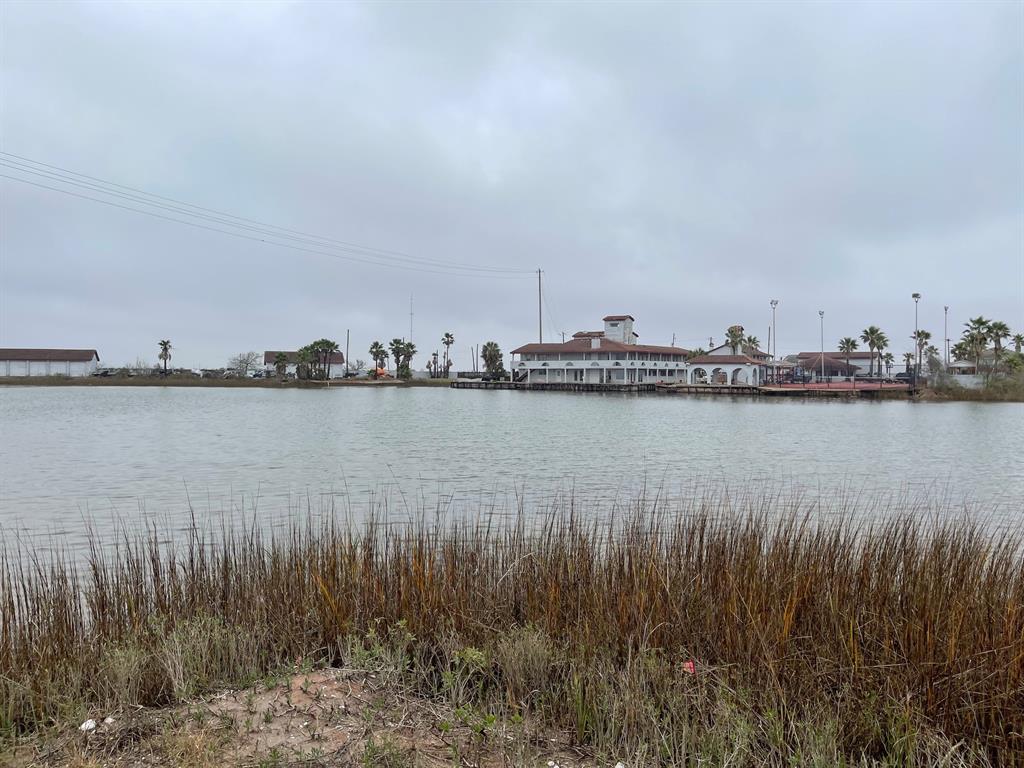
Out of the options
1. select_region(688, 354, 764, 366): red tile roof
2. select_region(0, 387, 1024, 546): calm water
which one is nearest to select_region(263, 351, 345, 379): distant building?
select_region(688, 354, 764, 366): red tile roof

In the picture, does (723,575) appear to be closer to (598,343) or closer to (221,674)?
(221,674)

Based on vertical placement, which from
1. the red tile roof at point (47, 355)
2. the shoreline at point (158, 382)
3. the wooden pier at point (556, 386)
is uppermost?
the red tile roof at point (47, 355)

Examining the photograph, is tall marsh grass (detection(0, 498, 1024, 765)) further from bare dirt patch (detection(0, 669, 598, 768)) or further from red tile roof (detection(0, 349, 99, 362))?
red tile roof (detection(0, 349, 99, 362))

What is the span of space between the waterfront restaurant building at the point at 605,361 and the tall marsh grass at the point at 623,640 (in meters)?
86.8

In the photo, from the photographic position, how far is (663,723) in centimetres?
371

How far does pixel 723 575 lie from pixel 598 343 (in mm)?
89298

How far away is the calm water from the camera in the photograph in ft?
51.0

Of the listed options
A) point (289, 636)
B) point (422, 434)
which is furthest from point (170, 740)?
point (422, 434)

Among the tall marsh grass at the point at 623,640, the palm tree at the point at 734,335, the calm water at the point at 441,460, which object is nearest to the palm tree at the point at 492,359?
the palm tree at the point at 734,335

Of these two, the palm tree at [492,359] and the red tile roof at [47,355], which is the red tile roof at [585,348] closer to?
the palm tree at [492,359]

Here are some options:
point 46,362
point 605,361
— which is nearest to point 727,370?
point 605,361

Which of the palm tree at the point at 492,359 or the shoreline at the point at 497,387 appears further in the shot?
the palm tree at the point at 492,359

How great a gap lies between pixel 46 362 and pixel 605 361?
83.0m

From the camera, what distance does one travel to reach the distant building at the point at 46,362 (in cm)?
10181
